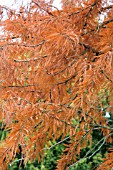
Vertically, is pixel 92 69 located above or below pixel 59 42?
below

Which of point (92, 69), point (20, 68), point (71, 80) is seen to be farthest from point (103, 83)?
point (20, 68)

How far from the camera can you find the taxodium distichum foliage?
8.38ft

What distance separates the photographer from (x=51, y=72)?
301 centimetres

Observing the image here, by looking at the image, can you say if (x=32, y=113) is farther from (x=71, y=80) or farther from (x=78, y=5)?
(x=78, y=5)

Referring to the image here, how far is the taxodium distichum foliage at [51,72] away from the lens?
2.55 metres

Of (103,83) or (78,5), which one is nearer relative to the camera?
(103,83)

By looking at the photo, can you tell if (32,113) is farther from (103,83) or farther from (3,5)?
(3,5)

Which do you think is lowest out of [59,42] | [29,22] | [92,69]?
[92,69]

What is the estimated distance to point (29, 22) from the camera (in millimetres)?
3312

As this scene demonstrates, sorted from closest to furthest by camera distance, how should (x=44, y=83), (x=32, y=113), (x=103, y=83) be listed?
1. (x=103, y=83)
2. (x=32, y=113)
3. (x=44, y=83)

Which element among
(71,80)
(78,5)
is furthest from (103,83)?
(78,5)

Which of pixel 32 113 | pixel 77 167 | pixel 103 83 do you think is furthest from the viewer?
pixel 77 167

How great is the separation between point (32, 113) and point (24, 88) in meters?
A: 0.56

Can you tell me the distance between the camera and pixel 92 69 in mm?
2428
